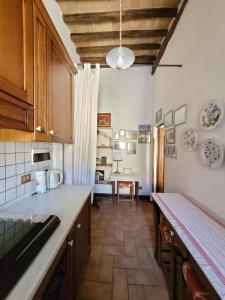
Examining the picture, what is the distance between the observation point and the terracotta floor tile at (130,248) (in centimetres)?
196

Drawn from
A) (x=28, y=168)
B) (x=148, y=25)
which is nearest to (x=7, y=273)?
(x=28, y=168)

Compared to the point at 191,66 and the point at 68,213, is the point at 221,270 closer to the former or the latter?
the point at 68,213

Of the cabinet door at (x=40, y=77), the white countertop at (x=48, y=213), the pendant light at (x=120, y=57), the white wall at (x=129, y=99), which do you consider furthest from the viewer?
the white wall at (x=129, y=99)

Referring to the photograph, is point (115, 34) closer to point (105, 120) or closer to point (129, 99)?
point (129, 99)

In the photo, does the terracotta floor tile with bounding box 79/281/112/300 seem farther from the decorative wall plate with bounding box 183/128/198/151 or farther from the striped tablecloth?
the decorative wall plate with bounding box 183/128/198/151

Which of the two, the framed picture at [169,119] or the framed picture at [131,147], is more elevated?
the framed picture at [169,119]

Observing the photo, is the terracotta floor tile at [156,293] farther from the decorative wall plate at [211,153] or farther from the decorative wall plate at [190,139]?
the decorative wall plate at [190,139]

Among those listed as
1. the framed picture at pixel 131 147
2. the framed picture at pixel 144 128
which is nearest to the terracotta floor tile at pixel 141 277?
the framed picture at pixel 131 147

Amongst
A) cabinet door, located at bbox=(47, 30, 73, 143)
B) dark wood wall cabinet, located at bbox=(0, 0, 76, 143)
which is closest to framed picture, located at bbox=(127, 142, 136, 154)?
cabinet door, located at bbox=(47, 30, 73, 143)

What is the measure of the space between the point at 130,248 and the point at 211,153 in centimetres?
152

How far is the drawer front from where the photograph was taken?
0.69 m

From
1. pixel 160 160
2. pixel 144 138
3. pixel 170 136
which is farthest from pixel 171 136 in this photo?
pixel 144 138

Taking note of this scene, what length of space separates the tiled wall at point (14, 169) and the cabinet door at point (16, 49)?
54 centimetres

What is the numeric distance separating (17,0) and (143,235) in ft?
8.73
